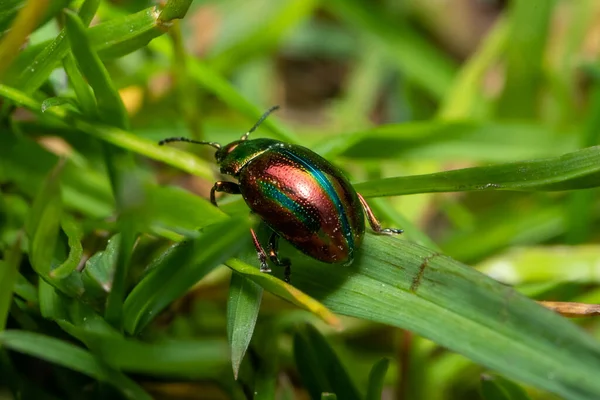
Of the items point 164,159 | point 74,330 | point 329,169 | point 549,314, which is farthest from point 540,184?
point 74,330

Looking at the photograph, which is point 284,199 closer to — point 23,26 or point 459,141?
point 23,26

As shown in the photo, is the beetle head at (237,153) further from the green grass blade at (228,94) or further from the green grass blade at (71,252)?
the green grass blade at (71,252)

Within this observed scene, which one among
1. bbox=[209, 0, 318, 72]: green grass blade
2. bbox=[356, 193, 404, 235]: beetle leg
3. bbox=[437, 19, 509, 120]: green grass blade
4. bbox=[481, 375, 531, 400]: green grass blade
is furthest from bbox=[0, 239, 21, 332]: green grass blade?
bbox=[437, 19, 509, 120]: green grass blade

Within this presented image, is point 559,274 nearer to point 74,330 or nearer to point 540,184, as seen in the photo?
point 540,184

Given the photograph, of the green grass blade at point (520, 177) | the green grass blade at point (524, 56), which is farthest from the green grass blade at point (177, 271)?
the green grass blade at point (524, 56)

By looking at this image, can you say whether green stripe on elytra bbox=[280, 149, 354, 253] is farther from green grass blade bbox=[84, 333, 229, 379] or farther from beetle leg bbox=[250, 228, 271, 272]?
green grass blade bbox=[84, 333, 229, 379]

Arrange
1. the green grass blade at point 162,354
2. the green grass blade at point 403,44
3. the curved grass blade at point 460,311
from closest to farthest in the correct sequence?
the green grass blade at point 162,354, the curved grass blade at point 460,311, the green grass blade at point 403,44
